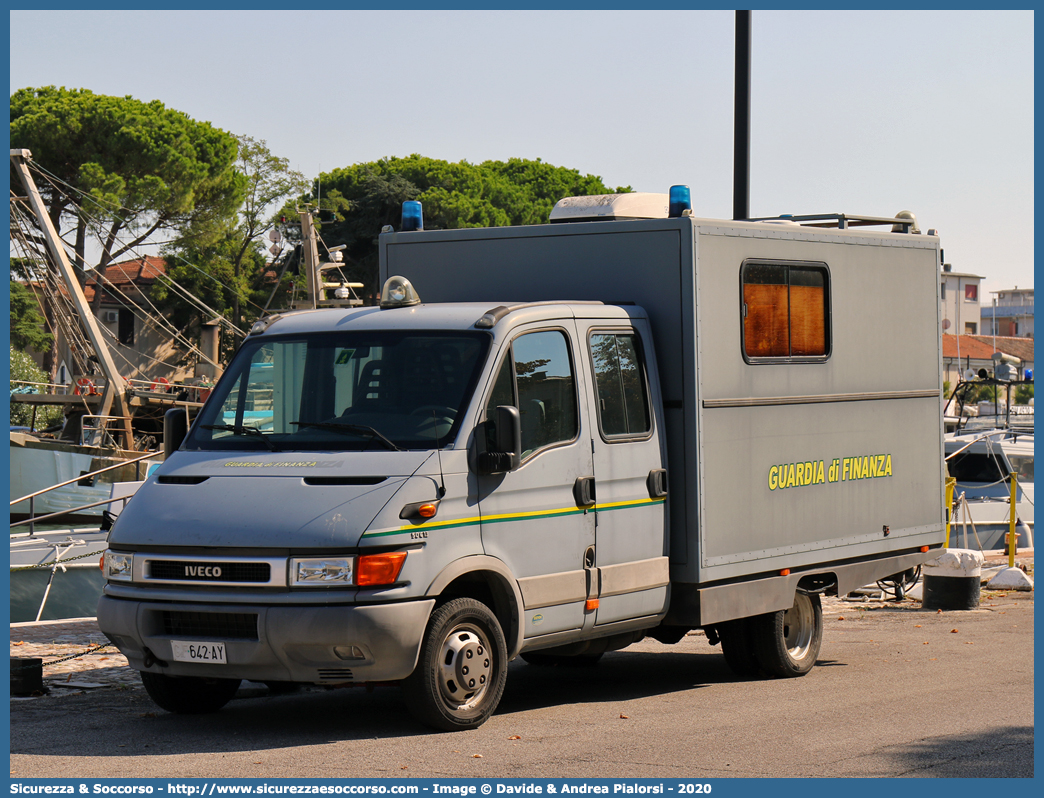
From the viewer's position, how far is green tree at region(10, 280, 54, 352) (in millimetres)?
51656

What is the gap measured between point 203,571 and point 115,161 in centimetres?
4341

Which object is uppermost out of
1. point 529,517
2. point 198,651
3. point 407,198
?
point 407,198

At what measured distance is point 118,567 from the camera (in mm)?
7637

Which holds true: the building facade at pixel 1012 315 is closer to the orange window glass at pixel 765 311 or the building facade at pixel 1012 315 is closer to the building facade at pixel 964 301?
the building facade at pixel 964 301

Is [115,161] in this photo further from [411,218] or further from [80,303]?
[411,218]

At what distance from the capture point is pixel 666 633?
32.2 ft

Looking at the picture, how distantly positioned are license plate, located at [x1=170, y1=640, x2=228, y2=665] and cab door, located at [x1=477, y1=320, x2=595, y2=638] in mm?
1619

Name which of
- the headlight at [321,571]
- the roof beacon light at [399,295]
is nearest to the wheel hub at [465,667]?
the headlight at [321,571]

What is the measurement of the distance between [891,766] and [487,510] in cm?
264

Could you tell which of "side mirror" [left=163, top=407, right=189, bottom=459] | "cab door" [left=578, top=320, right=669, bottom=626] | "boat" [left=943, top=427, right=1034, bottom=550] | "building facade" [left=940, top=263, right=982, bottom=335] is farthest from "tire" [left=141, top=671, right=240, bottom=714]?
"building facade" [left=940, top=263, right=982, bottom=335]

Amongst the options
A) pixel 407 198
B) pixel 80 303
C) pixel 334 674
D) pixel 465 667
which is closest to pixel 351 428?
pixel 334 674

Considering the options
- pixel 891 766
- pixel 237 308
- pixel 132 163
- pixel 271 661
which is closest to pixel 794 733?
pixel 891 766

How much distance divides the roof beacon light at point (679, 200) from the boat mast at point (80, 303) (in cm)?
2540

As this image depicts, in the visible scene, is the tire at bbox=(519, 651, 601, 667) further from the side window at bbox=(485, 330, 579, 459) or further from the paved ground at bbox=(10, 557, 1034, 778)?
the side window at bbox=(485, 330, 579, 459)
